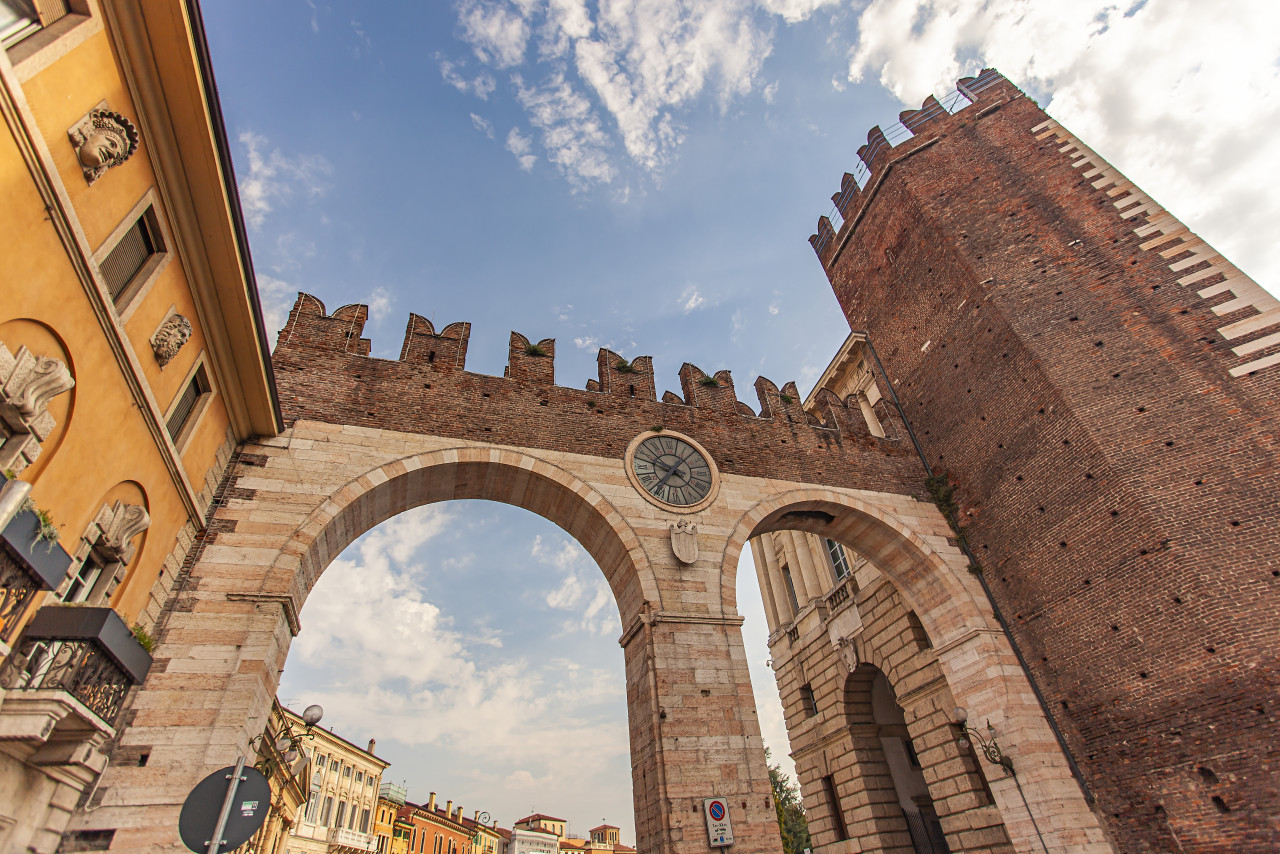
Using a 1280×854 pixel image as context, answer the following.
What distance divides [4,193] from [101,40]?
2173 millimetres

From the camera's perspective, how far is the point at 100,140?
19.5 ft

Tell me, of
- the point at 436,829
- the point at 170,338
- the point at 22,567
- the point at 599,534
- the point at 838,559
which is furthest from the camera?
the point at 436,829

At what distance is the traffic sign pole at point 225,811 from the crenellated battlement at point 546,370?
824 centimetres

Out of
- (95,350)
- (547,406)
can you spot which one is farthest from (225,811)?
(547,406)

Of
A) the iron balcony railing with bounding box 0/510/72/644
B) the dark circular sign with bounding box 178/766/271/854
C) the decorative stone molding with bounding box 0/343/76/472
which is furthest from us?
the decorative stone molding with bounding box 0/343/76/472

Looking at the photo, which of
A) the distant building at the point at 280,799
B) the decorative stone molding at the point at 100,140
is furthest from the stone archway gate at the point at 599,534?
the distant building at the point at 280,799

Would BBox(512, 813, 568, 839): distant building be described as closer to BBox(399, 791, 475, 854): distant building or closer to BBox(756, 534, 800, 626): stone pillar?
BBox(399, 791, 475, 854): distant building

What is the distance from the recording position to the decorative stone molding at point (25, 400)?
5.10 meters

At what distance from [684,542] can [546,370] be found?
4728 mm

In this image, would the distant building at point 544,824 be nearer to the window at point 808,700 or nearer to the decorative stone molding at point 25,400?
the window at point 808,700

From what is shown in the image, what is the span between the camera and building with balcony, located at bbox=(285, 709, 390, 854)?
29219 millimetres

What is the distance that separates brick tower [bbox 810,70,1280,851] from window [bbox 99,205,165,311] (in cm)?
1423

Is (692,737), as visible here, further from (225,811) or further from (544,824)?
(544,824)

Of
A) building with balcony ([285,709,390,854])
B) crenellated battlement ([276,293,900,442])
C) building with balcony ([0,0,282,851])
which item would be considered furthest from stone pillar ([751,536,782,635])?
building with balcony ([285,709,390,854])
